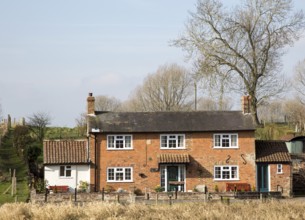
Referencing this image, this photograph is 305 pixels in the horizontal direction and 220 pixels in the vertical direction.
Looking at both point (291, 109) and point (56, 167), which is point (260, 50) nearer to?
point (56, 167)

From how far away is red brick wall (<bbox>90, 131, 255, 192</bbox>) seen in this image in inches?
1898

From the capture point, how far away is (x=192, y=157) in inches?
1917

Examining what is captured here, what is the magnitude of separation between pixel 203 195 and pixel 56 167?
1099cm

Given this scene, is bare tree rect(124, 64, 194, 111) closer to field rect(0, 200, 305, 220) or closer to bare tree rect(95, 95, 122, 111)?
bare tree rect(95, 95, 122, 111)

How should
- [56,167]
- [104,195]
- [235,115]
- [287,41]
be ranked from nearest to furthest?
1. [104,195]
2. [56,167]
3. [235,115]
4. [287,41]

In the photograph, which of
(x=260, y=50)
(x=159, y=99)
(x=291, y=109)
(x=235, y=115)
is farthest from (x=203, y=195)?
(x=291, y=109)

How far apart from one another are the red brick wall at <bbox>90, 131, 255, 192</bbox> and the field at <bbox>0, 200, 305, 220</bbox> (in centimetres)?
1751

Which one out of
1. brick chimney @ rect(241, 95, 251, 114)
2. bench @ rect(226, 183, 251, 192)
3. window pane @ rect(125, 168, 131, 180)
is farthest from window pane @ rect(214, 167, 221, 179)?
window pane @ rect(125, 168, 131, 180)

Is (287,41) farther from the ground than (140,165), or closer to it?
farther from the ground

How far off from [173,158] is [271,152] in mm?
7466

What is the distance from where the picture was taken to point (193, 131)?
4894 cm

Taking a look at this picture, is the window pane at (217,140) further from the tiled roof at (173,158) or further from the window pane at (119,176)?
the window pane at (119,176)

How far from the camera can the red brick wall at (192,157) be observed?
48.2 metres

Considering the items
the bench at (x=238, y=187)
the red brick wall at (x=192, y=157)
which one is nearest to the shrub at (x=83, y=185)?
the red brick wall at (x=192, y=157)
